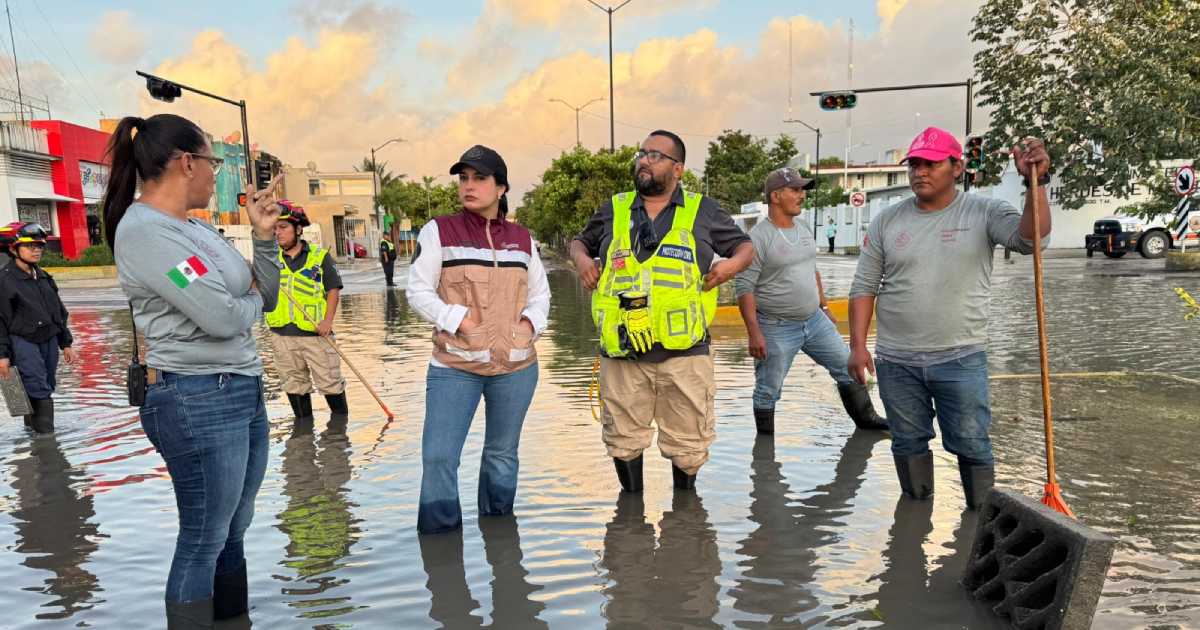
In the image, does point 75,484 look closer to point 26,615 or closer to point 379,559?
point 26,615

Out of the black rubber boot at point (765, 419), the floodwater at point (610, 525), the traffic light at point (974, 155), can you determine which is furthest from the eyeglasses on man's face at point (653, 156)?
the traffic light at point (974, 155)

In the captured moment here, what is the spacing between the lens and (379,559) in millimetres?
4375

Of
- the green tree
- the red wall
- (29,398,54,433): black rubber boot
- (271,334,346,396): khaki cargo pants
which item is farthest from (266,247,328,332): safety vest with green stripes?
the red wall

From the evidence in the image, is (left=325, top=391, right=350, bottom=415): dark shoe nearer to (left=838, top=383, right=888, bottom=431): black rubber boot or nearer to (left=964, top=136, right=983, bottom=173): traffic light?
(left=838, top=383, right=888, bottom=431): black rubber boot

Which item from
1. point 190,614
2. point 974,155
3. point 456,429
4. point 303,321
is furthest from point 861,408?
point 974,155

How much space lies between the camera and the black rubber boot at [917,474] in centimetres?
488

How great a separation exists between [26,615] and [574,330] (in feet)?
35.2

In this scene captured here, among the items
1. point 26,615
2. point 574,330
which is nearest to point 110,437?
point 26,615

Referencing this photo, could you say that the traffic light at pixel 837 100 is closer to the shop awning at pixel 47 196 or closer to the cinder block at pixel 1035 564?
the cinder block at pixel 1035 564

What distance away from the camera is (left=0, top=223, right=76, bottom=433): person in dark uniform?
287 inches

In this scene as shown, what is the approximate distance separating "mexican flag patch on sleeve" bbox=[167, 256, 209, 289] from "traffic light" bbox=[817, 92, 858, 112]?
81.6ft

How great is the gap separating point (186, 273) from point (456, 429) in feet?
6.01

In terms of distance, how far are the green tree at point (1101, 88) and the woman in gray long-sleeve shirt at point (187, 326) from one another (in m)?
31.9

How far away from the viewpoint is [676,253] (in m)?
4.69
